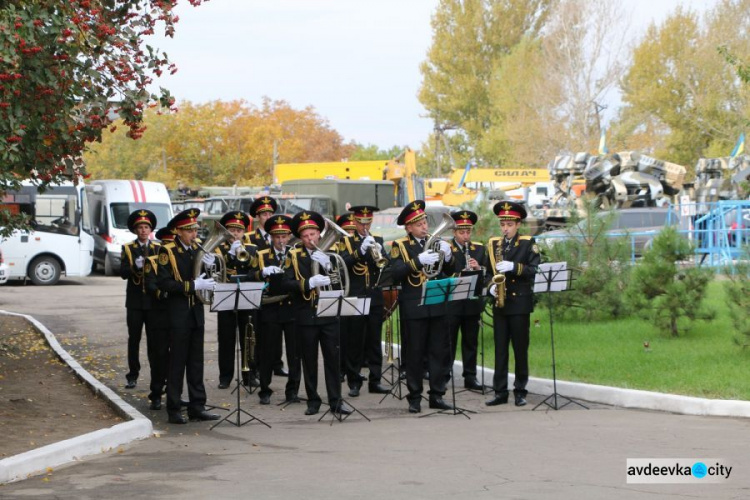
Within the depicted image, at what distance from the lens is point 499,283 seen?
11891 mm

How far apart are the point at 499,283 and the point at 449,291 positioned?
0.78 metres

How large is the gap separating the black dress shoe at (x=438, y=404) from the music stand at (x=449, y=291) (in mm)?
47

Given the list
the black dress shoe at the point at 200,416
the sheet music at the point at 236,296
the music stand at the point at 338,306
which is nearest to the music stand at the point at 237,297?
the sheet music at the point at 236,296

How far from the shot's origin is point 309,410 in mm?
11516

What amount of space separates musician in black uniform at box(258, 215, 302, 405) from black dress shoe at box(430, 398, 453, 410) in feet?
4.72

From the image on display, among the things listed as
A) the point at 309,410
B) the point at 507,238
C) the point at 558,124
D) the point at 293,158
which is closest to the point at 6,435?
the point at 309,410

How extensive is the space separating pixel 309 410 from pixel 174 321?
159cm

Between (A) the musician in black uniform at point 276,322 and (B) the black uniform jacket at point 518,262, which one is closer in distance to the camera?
(B) the black uniform jacket at point 518,262

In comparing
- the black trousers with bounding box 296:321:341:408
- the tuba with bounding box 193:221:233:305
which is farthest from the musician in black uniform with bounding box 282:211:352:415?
the tuba with bounding box 193:221:233:305

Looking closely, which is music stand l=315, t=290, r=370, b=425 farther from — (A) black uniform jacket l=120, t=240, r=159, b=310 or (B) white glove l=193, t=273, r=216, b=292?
(A) black uniform jacket l=120, t=240, r=159, b=310

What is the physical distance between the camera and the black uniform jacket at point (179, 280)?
11.2 metres

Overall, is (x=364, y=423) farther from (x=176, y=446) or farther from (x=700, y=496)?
(x=700, y=496)

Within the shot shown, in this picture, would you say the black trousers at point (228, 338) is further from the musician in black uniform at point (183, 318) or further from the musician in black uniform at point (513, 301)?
the musician in black uniform at point (513, 301)

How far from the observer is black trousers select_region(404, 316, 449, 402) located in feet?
38.4
